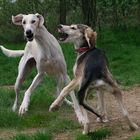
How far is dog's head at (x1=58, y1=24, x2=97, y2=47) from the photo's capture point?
7426 mm

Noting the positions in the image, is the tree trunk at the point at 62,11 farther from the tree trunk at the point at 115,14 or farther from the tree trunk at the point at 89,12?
the tree trunk at the point at 115,14

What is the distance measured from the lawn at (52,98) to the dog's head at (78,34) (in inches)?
44.4

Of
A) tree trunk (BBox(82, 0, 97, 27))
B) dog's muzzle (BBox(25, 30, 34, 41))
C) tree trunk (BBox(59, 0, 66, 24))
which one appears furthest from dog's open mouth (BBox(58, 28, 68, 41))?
tree trunk (BBox(59, 0, 66, 24))

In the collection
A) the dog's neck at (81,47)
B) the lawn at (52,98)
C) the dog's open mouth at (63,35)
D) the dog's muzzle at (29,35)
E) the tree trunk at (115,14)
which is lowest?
the tree trunk at (115,14)

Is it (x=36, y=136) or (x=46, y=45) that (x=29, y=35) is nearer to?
(x=46, y=45)

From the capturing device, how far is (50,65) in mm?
8844

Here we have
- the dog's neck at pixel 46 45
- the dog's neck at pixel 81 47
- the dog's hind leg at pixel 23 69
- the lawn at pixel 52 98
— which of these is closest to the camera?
the lawn at pixel 52 98

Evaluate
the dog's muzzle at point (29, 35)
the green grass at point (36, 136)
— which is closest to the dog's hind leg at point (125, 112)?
the green grass at point (36, 136)

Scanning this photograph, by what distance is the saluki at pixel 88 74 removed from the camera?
6.97m

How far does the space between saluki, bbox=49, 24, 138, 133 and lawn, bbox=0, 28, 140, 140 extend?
0.38 m

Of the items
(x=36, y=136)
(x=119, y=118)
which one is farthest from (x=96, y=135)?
(x=119, y=118)

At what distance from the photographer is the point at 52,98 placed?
992cm

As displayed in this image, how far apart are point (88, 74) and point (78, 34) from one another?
0.85m

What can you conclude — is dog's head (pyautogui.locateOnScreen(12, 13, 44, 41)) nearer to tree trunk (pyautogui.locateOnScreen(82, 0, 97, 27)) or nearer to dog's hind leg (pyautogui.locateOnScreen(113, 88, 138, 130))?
dog's hind leg (pyautogui.locateOnScreen(113, 88, 138, 130))
